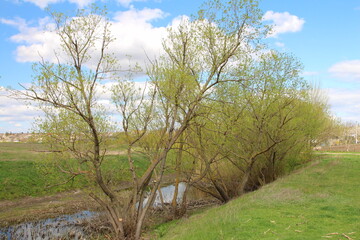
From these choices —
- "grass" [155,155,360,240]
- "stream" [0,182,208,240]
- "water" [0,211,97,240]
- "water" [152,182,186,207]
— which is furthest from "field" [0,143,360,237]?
"water" [152,182,186,207]

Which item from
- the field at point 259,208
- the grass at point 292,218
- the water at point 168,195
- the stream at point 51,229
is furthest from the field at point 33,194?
the grass at point 292,218

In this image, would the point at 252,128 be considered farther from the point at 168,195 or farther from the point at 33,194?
the point at 33,194

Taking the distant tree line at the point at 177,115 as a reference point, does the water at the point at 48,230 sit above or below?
below

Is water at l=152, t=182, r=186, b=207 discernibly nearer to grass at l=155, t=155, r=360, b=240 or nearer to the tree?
the tree

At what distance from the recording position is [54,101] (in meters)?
11.5

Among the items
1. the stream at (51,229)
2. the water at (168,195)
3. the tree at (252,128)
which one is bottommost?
the stream at (51,229)

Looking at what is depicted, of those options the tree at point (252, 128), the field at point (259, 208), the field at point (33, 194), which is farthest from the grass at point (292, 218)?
the field at point (33, 194)

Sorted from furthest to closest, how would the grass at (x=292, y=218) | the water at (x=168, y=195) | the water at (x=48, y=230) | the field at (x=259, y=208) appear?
the water at (x=168, y=195) → the water at (x=48, y=230) → the field at (x=259, y=208) → the grass at (x=292, y=218)

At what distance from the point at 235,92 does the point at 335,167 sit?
13.1 meters

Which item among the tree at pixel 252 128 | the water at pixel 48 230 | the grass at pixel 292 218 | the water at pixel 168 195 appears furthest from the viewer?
the water at pixel 168 195

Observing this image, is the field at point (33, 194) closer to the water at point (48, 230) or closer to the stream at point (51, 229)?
the stream at point (51, 229)

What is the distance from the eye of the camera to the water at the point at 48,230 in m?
14.6

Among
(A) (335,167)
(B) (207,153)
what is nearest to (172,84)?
(B) (207,153)

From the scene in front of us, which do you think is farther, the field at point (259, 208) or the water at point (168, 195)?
the water at point (168, 195)
